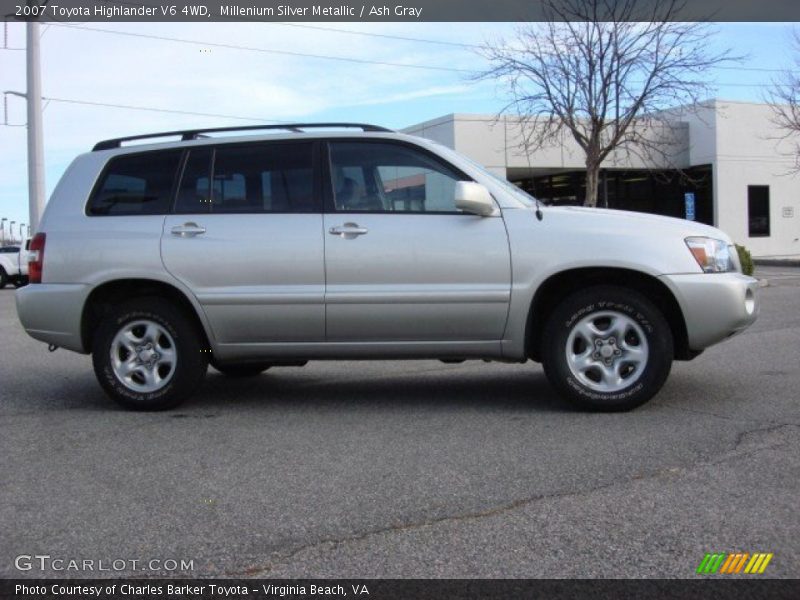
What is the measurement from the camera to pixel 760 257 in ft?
117

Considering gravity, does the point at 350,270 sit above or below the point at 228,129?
below

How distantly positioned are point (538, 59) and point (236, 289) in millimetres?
19520

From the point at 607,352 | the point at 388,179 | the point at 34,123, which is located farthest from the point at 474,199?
the point at 34,123

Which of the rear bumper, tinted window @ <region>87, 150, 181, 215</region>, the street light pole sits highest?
the street light pole

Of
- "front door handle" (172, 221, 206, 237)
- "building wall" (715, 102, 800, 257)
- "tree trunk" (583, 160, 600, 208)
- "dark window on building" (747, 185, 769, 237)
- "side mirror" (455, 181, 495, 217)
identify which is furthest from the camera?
"dark window on building" (747, 185, 769, 237)

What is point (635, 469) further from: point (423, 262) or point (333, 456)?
point (423, 262)

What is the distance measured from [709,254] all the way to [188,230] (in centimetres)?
352

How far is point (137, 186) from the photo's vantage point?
6.52 m

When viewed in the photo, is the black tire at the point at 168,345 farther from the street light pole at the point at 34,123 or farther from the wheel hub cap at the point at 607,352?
the street light pole at the point at 34,123

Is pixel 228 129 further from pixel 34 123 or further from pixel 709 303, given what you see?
pixel 34 123

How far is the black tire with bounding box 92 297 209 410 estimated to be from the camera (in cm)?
626

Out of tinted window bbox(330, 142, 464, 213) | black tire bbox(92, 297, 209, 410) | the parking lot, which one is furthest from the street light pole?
tinted window bbox(330, 142, 464, 213)

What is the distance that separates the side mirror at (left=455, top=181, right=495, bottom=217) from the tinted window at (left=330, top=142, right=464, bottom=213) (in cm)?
23

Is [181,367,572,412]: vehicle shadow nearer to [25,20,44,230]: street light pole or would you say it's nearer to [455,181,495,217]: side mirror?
[455,181,495,217]: side mirror
